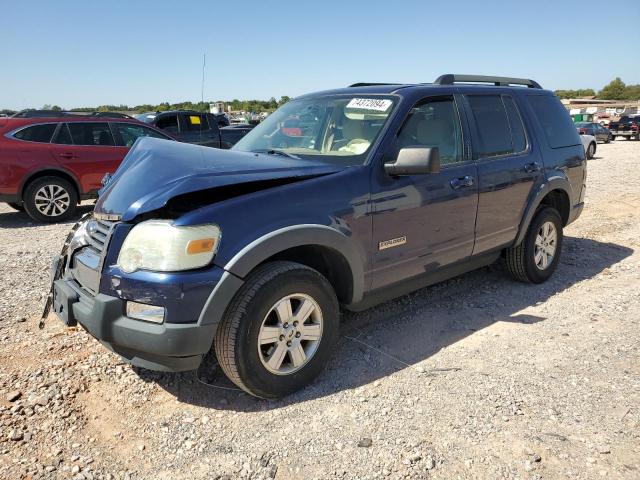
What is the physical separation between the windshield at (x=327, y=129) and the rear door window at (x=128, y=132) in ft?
18.5

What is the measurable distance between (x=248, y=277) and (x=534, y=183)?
3.11 m

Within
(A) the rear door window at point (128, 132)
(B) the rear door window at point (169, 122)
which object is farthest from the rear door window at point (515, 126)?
(B) the rear door window at point (169, 122)

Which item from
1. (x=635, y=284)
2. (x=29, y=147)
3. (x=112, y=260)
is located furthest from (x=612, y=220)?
(x=29, y=147)

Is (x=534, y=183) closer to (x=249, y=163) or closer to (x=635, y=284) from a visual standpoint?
(x=635, y=284)

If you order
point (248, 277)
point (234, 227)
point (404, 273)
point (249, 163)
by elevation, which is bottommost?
point (404, 273)

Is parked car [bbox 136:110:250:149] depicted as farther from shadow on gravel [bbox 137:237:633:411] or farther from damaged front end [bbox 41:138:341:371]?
damaged front end [bbox 41:138:341:371]

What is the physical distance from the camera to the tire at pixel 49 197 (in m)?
7.95

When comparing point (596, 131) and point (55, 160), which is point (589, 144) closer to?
point (596, 131)

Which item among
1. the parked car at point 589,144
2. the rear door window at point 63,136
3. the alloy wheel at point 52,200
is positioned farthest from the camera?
the parked car at point 589,144

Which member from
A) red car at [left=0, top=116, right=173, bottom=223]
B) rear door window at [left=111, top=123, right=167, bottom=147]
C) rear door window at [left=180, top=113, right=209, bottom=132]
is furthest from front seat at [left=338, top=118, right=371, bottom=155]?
rear door window at [left=180, top=113, right=209, bottom=132]

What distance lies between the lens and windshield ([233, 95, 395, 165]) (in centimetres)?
351

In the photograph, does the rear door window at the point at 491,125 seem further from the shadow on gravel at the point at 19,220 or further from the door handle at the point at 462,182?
the shadow on gravel at the point at 19,220

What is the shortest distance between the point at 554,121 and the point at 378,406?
3.66 meters

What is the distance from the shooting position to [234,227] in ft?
8.81
